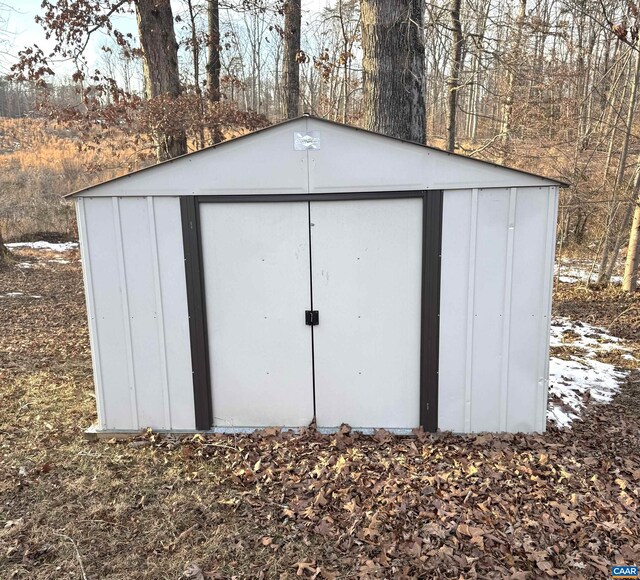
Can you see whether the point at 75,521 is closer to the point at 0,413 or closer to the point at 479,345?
the point at 0,413

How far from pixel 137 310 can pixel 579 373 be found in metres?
5.22

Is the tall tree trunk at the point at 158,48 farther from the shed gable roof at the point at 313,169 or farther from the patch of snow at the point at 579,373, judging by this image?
the patch of snow at the point at 579,373

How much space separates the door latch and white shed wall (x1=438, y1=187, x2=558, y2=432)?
3.47 feet

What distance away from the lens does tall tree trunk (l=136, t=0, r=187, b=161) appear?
854 cm

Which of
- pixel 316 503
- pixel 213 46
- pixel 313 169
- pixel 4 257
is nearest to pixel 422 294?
pixel 313 169

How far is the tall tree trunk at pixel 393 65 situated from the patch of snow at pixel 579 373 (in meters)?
3.47

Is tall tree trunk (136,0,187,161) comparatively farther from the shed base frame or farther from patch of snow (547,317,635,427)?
patch of snow (547,317,635,427)

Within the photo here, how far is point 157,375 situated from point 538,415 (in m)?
3.34

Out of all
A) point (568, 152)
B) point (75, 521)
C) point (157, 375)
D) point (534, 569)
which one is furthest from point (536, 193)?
point (568, 152)

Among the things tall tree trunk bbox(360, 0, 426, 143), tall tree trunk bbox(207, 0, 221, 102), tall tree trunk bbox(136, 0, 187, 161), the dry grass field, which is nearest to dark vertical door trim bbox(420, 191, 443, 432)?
tall tree trunk bbox(360, 0, 426, 143)

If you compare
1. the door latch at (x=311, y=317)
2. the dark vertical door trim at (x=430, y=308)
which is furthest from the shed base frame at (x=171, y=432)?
the door latch at (x=311, y=317)

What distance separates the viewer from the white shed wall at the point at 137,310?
13.5 feet

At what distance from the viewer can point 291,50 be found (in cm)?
1111

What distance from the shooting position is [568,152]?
450 inches
